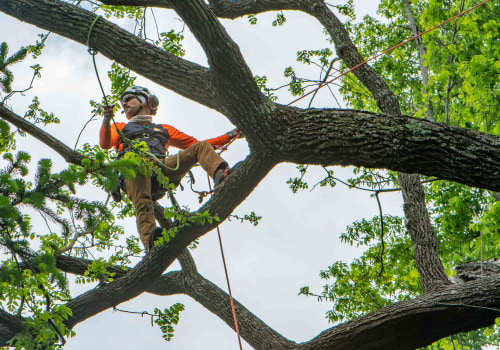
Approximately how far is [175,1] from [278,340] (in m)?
3.28

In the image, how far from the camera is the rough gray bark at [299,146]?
3.28 meters

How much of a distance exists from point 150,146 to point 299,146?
7.30 feet

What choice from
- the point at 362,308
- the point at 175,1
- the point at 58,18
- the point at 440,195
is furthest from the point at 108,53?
the point at 440,195

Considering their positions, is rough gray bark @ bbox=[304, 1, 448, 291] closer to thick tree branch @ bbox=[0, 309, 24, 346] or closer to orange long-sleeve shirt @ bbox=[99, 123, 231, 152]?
orange long-sleeve shirt @ bbox=[99, 123, 231, 152]

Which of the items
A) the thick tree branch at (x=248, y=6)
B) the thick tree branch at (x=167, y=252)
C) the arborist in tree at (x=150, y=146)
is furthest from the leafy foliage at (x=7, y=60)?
the thick tree branch at (x=248, y=6)

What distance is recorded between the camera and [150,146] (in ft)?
17.6

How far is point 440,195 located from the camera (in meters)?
12.8

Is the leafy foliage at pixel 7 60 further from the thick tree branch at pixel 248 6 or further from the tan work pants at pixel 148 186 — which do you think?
the thick tree branch at pixel 248 6

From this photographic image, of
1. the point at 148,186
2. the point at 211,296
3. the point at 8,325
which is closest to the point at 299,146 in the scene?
the point at 148,186

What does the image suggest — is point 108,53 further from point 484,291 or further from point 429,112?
point 429,112

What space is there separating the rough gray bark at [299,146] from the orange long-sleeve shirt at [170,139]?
0.38m

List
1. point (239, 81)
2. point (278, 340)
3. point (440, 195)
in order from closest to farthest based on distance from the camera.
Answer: point (239, 81), point (278, 340), point (440, 195)

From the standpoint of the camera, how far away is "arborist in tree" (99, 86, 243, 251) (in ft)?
15.9

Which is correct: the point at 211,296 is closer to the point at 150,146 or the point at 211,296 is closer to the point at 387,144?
the point at 150,146
